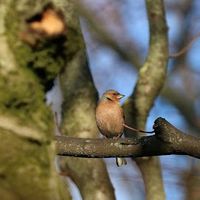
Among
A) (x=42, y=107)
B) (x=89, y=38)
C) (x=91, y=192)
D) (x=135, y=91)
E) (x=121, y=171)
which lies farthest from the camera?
(x=89, y=38)

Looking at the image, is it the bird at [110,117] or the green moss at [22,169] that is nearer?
the green moss at [22,169]

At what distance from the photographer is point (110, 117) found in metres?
7.05

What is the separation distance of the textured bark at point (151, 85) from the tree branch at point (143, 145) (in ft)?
4.15

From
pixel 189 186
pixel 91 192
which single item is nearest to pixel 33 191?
pixel 91 192

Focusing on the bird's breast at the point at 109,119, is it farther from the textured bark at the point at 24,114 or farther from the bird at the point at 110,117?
the textured bark at the point at 24,114

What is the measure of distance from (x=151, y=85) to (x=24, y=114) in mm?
3187

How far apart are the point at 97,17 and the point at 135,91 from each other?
3802 millimetres

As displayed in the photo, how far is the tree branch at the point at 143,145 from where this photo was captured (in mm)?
3231

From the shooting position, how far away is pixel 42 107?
1.97 metres

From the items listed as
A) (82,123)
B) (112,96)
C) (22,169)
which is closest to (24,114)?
(22,169)

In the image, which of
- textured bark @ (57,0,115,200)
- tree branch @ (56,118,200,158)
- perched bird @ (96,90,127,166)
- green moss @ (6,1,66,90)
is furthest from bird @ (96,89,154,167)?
green moss @ (6,1,66,90)

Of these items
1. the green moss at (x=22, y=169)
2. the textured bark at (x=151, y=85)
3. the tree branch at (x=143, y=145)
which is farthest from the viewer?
the textured bark at (x=151, y=85)

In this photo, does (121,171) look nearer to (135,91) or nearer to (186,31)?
(186,31)

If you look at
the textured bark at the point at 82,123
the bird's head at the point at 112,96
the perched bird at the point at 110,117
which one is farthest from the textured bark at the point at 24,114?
the bird's head at the point at 112,96
